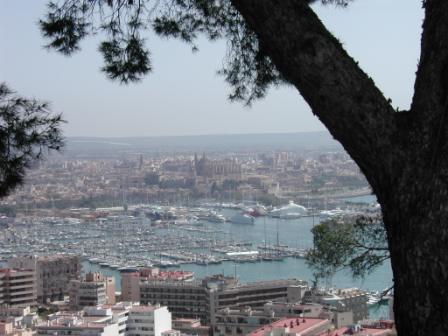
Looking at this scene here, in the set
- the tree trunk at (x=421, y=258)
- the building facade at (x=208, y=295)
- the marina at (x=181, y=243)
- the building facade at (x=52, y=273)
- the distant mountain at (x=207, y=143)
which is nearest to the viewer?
the tree trunk at (x=421, y=258)

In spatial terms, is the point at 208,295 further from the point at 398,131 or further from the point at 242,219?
the point at 242,219

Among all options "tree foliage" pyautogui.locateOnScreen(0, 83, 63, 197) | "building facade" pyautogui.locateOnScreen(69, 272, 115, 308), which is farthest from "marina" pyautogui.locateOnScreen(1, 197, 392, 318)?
"tree foliage" pyautogui.locateOnScreen(0, 83, 63, 197)

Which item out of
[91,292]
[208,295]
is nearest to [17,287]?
[91,292]

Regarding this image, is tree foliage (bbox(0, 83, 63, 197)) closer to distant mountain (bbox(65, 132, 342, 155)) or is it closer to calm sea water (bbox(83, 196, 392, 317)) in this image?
calm sea water (bbox(83, 196, 392, 317))

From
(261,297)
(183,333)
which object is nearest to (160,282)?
(261,297)

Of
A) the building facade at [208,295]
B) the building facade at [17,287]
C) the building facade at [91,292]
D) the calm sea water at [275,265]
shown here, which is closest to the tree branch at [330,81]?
the calm sea water at [275,265]

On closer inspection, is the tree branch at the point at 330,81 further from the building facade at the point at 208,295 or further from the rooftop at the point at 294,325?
the building facade at the point at 208,295
